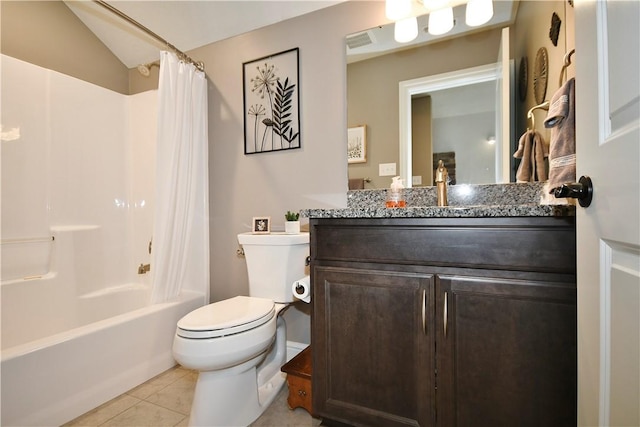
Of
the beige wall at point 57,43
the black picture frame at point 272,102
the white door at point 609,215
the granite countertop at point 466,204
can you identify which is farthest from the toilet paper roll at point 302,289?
the beige wall at point 57,43

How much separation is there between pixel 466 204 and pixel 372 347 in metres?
0.86

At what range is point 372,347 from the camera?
1042 millimetres

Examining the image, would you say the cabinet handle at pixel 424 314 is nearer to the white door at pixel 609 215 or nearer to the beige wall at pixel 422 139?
the white door at pixel 609 215

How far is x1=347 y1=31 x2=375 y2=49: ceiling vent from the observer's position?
167 centimetres

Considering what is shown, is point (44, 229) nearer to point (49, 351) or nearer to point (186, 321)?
point (49, 351)

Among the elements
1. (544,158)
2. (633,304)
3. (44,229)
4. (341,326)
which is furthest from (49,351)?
(544,158)

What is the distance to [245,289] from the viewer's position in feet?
6.79

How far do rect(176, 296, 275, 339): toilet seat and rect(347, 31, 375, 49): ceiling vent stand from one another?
59.4 inches

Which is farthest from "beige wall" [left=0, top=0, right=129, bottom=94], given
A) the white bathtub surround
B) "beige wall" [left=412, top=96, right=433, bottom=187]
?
"beige wall" [left=412, top=96, right=433, bottom=187]

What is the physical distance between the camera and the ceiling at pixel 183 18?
74.0 inches

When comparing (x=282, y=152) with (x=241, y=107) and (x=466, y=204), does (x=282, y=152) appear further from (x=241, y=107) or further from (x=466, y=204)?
(x=466, y=204)

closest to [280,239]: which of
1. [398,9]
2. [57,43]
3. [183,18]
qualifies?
[398,9]

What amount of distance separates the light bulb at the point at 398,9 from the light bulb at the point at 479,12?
29 centimetres

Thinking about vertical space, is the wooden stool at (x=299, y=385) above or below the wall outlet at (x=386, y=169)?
below
